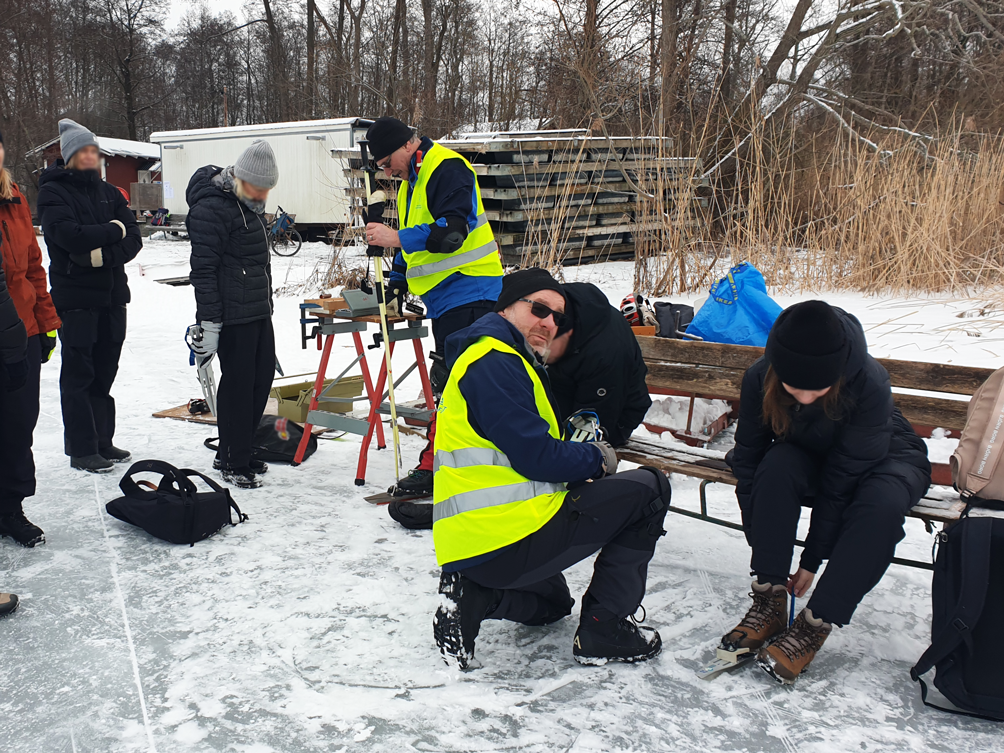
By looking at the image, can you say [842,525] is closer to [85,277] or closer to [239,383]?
[239,383]

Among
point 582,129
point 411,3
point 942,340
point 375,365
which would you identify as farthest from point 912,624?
point 411,3

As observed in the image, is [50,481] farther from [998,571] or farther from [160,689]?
[998,571]

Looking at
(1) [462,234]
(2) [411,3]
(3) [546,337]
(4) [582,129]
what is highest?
(2) [411,3]

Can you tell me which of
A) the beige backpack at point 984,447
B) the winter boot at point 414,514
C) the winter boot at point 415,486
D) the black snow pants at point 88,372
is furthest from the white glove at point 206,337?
the beige backpack at point 984,447

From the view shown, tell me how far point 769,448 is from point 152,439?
3.60m

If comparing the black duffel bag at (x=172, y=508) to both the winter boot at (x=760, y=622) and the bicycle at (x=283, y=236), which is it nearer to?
the winter boot at (x=760, y=622)

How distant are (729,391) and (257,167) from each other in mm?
2464

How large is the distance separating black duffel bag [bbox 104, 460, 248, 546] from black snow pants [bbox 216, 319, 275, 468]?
56cm

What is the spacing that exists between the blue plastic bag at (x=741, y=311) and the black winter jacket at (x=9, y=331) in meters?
3.40

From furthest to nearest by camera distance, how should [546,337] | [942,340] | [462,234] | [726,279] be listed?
[942,340] → [726,279] → [462,234] → [546,337]

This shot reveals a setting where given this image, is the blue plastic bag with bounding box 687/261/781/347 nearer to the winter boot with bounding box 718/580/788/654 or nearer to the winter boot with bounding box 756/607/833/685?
the winter boot with bounding box 718/580/788/654

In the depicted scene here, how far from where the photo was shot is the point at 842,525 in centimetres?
246

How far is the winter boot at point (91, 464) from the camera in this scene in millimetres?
4047

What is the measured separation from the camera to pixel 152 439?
468 centimetres
